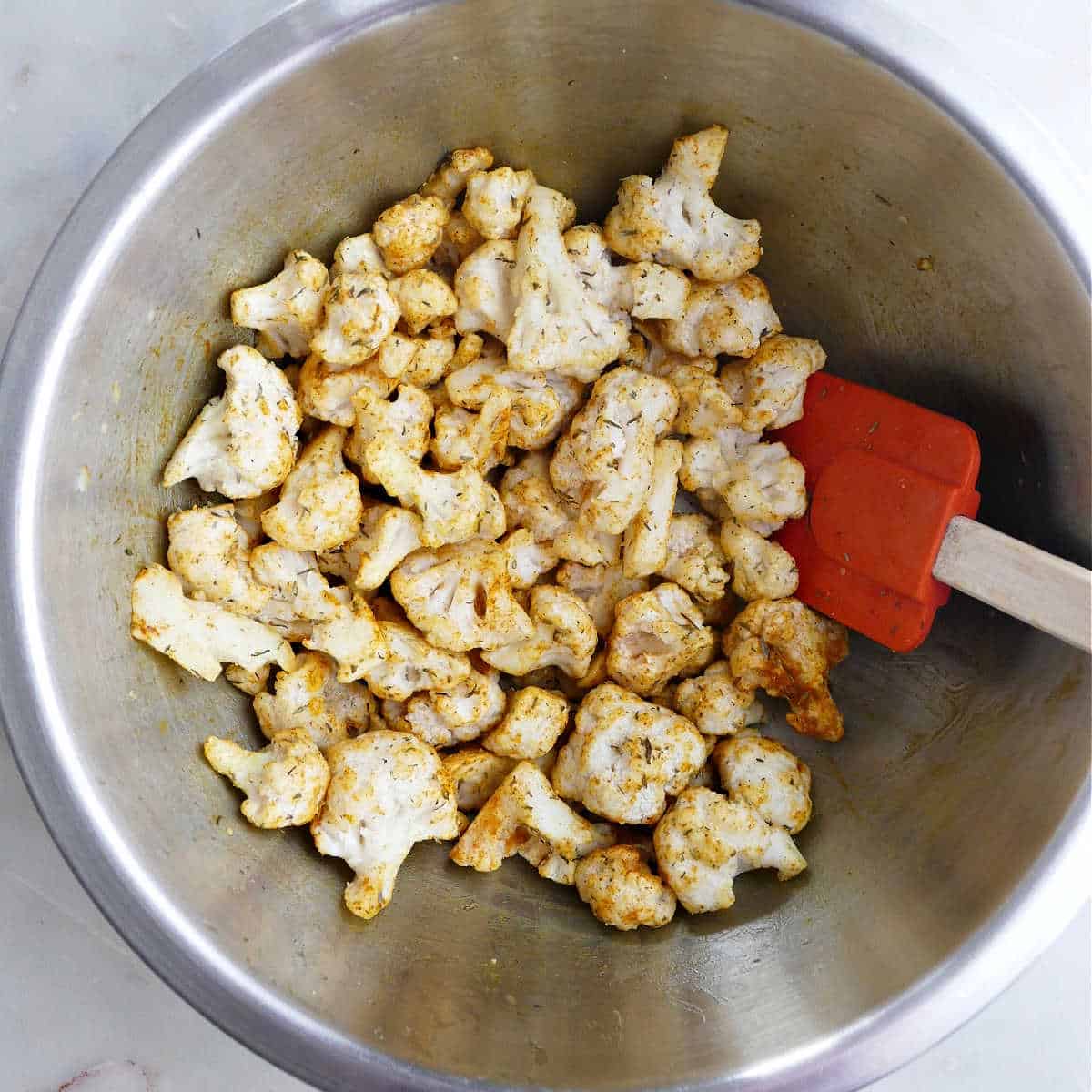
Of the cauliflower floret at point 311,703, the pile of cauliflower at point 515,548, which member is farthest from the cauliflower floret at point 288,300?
the cauliflower floret at point 311,703

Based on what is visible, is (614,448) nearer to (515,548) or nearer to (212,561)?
(515,548)

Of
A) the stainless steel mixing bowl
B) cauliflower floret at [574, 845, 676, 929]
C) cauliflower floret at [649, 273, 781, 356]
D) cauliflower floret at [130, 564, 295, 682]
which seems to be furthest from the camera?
cauliflower floret at [649, 273, 781, 356]

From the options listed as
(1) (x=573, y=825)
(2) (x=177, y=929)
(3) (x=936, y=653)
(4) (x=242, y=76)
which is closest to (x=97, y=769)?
(2) (x=177, y=929)

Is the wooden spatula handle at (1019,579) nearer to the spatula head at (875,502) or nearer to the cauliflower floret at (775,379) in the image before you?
the spatula head at (875,502)

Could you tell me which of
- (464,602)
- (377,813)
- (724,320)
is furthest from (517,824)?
(724,320)

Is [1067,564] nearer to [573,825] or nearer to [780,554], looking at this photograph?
[780,554]

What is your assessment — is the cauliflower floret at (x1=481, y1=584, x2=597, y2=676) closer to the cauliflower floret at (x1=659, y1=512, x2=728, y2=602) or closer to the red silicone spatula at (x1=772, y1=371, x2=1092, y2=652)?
the cauliflower floret at (x1=659, y1=512, x2=728, y2=602)

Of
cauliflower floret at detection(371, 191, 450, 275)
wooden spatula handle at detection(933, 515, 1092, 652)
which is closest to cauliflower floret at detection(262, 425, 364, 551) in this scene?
cauliflower floret at detection(371, 191, 450, 275)
